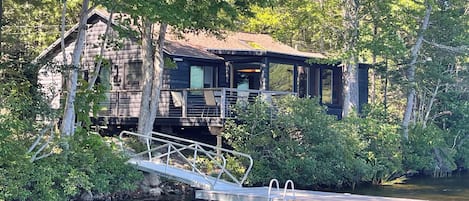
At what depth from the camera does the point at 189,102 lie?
2131 centimetres

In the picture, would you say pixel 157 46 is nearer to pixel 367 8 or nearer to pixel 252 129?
pixel 252 129

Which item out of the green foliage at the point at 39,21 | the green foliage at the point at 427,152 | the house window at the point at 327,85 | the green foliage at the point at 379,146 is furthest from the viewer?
the house window at the point at 327,85

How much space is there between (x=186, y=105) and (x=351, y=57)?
6.59 m

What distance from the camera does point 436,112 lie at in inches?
1153

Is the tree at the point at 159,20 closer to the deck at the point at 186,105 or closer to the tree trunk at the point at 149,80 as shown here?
the tree trunk at the point at 149,80

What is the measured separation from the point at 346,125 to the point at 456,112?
429 inches

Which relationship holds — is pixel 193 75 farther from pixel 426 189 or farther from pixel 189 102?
pixel 426 189

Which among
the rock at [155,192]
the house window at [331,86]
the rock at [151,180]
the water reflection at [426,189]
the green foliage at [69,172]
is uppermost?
the house window at [331,86]

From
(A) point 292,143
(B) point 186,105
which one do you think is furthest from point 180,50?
(A) point 292,143

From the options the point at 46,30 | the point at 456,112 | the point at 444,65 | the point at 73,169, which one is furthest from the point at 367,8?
the point at 46,30

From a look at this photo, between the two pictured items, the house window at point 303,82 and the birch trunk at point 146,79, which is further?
the house window at point 303,82

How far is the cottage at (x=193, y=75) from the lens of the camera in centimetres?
2077

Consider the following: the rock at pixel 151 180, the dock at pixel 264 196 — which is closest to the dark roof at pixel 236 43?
the rock at pixel 151 180

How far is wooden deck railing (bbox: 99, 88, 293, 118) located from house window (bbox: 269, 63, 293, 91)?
6.28 feet
